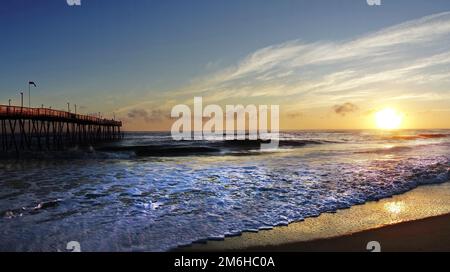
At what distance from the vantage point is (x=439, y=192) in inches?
387

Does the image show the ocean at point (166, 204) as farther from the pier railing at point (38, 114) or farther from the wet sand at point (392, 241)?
the pier railing at point (38, 114)

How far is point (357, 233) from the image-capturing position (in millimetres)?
6035

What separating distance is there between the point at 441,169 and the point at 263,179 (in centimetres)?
810

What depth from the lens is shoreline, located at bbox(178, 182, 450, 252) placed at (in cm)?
541

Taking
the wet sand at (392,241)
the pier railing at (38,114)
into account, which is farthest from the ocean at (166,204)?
the pier railing at (38,114)

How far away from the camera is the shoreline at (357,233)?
541 cm

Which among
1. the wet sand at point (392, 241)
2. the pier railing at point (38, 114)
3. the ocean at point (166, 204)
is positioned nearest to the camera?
the wet sand at point (392, 241)

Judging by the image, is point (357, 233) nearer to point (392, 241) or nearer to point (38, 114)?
point (392, 241)

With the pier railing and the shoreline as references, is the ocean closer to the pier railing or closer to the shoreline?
the shoreline

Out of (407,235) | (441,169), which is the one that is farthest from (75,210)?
(441,169)

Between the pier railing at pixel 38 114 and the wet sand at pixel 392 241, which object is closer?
the wet sand at pixel 392 241

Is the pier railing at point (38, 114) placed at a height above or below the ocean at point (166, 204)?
above

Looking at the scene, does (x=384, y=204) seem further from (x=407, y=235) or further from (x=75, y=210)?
(x=75, y=210)
